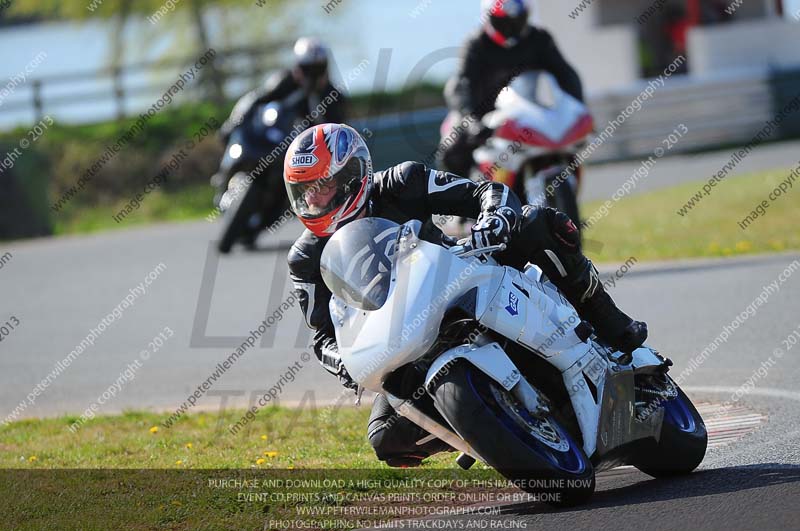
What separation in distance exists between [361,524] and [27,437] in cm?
337

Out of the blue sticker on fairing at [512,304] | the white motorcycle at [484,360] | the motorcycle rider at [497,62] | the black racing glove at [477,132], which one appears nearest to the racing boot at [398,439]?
the white motorcycle at [484,360]

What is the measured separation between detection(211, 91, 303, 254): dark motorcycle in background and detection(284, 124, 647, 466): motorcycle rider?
8.43 metres

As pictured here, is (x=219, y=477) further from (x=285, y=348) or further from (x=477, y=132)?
(x=477, y=132)

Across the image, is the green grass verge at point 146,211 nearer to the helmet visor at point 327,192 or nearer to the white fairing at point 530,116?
the white fairing at point 530,116

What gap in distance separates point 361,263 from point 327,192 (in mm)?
535

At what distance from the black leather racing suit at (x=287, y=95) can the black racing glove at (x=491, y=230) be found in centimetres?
866

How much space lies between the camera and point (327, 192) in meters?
5.27

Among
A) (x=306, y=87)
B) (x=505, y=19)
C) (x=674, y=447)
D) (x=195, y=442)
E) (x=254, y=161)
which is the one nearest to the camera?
(x=674, y=447)

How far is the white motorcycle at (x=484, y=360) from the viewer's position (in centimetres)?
470

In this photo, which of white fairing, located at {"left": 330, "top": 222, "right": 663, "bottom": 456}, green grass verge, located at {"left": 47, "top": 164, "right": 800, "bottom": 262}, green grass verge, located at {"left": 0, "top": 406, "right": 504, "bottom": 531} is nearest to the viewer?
white fairing, located at {"left": 330, "top": 222, "right": 663, "bottom": 456}

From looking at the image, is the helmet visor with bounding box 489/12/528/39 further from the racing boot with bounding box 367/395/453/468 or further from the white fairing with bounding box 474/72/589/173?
the racing boot with bounding box 367/395/453/468

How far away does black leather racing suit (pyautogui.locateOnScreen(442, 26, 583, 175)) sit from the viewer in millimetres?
10984

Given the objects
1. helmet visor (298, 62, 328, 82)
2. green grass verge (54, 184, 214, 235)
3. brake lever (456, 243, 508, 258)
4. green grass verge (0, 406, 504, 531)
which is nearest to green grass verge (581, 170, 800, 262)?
helmet visor (298, 62, 328, 82)

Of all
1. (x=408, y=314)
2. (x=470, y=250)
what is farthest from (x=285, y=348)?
(x=408, y=314)
